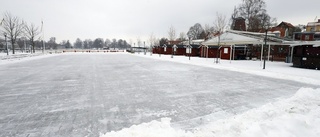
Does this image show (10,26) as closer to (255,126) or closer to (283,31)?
(255,126)

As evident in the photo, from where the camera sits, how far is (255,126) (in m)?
3.81

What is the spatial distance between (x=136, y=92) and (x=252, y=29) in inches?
1457

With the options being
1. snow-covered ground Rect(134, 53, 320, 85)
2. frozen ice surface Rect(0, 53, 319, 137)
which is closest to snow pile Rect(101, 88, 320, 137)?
frozen ice surface Rect(0, 53, 319, 137)

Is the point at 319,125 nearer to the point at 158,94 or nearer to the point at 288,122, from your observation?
the point at 288,122

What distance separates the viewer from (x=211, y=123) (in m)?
4.14

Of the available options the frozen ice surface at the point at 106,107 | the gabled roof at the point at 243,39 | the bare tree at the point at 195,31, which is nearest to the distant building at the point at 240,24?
the gabled roof at the point at 243,39

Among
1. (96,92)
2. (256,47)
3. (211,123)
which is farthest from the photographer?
(256,47)

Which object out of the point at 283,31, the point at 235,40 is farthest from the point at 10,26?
the point at 283,31

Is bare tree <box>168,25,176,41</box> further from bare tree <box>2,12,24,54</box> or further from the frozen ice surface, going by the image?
the frozen ice surface

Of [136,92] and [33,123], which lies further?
[136,92]

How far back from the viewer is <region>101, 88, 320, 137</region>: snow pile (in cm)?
351

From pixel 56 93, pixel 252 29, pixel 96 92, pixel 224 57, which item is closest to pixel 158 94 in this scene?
pixel 96 92

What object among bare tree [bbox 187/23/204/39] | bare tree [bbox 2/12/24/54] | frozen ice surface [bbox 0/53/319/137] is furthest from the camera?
bare tree [bbox 187/23/204/39]

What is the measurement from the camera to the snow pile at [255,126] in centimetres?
351
